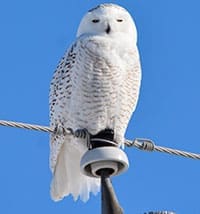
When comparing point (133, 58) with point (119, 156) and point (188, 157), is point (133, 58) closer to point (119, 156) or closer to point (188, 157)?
point (188, 157)

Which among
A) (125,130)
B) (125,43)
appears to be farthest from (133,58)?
(125,130)

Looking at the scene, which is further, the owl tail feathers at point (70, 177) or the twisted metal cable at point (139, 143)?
the owl tail feathers at point (70, 177)

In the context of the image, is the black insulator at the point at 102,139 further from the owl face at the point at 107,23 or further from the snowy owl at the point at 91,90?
the owl face at the point at 107,23

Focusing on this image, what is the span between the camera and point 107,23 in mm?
6590

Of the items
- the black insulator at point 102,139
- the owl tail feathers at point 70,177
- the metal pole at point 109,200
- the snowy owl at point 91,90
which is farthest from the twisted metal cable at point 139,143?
the owl tail feathers at point 70,177

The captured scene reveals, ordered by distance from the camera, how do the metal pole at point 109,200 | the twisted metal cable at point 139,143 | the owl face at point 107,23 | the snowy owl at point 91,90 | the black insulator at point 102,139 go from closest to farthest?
the metal pole at point 109,200 → the twisted metal cable at point 139,143 → the black insulator at point 102,139 → the snowy owl at point 91,90 → the owl face at point 107,23

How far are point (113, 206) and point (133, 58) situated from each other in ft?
9.80

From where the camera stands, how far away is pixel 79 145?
6180 millimetres

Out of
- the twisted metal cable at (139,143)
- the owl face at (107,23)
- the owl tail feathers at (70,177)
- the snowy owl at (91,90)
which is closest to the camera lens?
the twisted metal cable at (139,143)

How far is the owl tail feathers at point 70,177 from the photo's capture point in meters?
6.29

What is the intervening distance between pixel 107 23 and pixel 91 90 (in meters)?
0.76

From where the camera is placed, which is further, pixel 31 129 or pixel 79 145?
pixel 79 145

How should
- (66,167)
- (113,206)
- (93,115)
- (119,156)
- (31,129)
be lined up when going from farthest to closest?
(66,167)
(93,115)
(31,129)
(119,156)
(113,206)

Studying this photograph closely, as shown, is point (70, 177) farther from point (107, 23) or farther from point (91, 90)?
point (107, 23)
